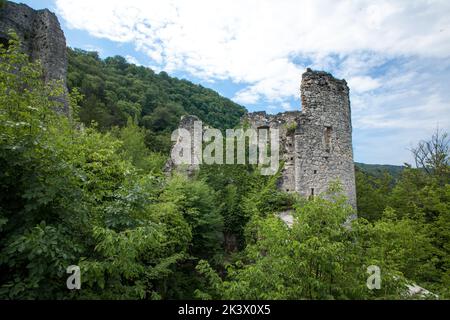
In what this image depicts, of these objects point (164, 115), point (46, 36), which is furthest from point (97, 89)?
point (46, 36)

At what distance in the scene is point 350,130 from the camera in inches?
573

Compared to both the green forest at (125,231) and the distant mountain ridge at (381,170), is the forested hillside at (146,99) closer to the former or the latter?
the distant mountain ridge at (381,170)

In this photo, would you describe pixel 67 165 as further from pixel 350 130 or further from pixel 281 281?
pixel 350 130

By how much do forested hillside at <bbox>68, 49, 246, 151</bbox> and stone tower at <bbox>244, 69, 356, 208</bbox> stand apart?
18.9 metres

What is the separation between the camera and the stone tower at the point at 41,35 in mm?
13002

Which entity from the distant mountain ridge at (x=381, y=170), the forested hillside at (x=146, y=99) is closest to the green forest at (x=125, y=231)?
the forested hillside at (x=146, y=99)

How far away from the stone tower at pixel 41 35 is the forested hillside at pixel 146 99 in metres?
15.8

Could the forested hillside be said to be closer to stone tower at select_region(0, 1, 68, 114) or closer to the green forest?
stone tower at select_region(0, 1, 68, 114)

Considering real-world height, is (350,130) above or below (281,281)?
above

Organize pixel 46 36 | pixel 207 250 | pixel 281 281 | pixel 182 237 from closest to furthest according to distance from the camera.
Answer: pixel 281 281, pixel 182 237, pixel 207 250, pixel 46 36

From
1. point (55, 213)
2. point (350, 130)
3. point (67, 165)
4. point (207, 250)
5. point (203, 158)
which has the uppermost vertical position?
point (350, 130)

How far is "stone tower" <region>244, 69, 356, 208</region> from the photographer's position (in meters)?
13.4

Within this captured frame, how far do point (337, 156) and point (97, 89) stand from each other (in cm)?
3121

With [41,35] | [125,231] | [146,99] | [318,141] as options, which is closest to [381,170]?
[318,141]
